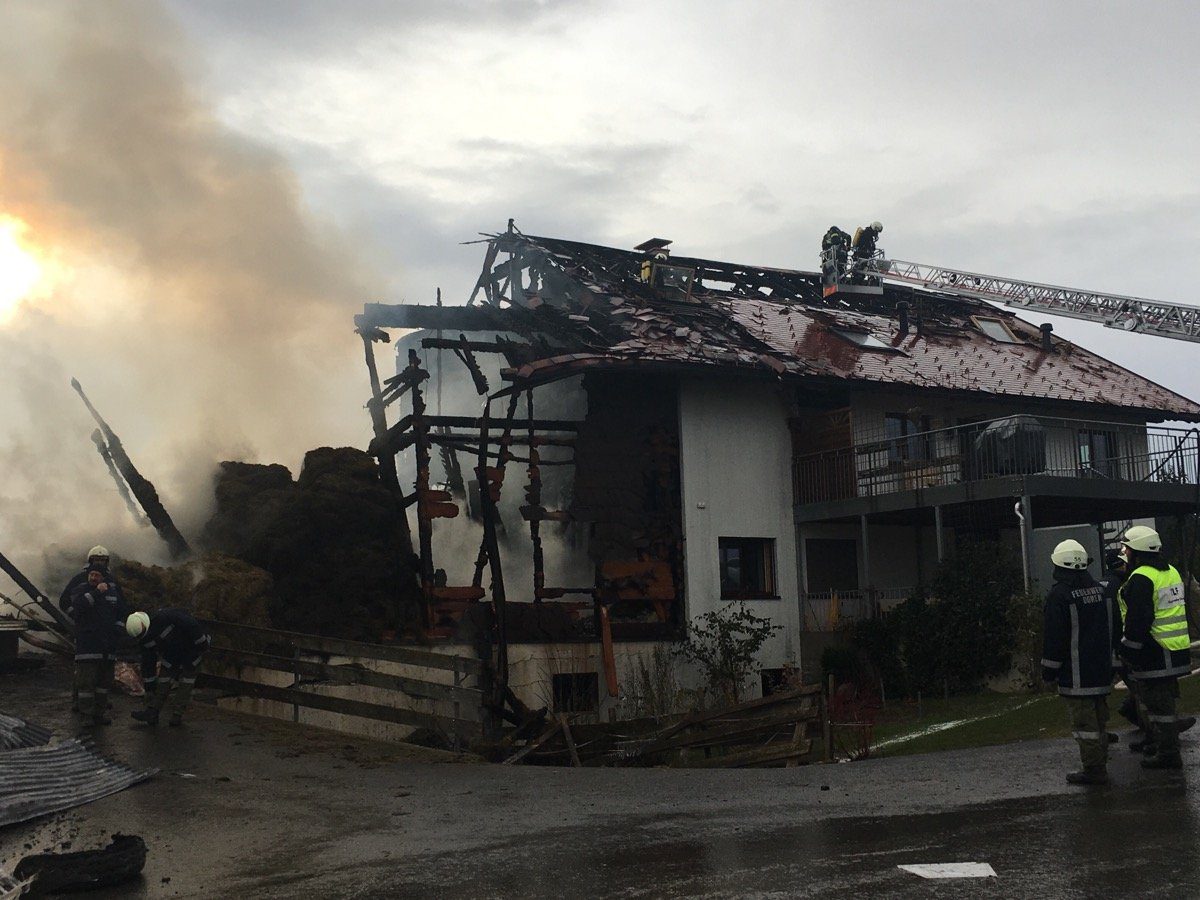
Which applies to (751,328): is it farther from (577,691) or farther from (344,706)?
(344,706)

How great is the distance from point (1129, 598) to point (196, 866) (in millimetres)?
6721

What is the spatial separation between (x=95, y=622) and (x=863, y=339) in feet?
62.2

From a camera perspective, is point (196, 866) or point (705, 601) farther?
point (705, 601)

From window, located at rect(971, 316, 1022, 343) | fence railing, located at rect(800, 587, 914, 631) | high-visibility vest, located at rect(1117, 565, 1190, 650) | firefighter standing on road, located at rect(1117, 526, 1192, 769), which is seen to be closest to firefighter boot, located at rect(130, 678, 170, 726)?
firefighter standing on road, located at rect(1117, 526, 1192, 769)

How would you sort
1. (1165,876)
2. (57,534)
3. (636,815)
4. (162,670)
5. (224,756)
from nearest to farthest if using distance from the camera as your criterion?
(1165,876) → (636,815) → (224,756) → (162,670) → (57,534)

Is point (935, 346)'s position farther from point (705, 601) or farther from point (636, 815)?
point (636, 815)

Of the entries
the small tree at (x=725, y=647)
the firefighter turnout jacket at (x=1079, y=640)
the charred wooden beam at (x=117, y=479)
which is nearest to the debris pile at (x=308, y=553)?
the charred wooden beam at (x=117, y=479)

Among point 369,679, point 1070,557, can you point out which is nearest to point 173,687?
point 369,679

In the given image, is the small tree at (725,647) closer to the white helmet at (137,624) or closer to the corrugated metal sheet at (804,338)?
the corrugated metal sheet at (804,338)

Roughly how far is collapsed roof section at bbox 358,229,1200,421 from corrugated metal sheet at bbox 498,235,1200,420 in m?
0.04

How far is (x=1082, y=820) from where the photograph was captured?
7.63m

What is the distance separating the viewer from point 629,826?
8422 mm

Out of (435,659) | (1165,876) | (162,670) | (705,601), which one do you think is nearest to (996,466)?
(705,601)

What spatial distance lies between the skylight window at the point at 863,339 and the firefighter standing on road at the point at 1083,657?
19.0 meters
